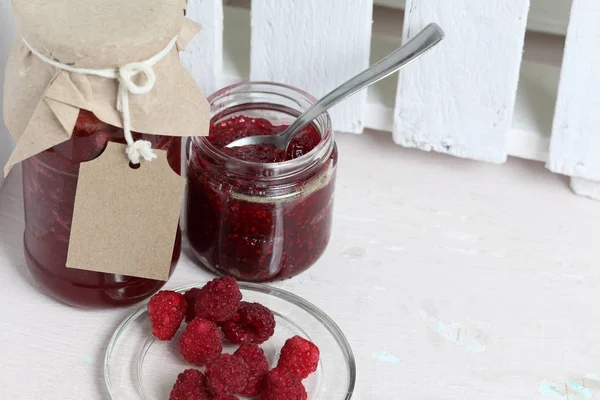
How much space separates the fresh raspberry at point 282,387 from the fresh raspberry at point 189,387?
57 mm

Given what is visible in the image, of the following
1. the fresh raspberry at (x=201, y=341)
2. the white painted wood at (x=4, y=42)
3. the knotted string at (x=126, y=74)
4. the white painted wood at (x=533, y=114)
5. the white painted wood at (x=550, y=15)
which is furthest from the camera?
the white painted wood at (x=550, y=15)

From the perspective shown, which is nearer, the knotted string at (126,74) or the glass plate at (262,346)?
the knotted string at (126,74)

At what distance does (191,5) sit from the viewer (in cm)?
108

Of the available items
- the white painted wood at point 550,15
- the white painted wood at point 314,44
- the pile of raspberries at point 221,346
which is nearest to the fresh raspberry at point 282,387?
the pile of raspberries at point 221,346

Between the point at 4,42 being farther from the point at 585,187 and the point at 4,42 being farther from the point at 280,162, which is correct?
the point at 585,187

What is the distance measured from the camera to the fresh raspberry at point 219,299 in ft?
2.94

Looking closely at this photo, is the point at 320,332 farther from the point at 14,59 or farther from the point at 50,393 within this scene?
the point at 14,59

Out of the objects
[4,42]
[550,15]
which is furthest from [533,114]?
[4,42]

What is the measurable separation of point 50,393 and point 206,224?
0.76ft

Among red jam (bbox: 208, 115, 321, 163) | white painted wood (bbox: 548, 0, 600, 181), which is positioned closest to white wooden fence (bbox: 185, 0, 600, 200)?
white painted wood (bbox: 548, 0, 600, 181)

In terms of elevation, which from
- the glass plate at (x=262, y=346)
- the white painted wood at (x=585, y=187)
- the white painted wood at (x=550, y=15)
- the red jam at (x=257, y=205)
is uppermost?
the white painted wood at (x=550, y=15)

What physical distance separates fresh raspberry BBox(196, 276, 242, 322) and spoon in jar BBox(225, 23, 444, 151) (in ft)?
0.55

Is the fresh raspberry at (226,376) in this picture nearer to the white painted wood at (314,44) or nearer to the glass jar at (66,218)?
the glass jar at (66,218)

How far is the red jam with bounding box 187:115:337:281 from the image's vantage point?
94 cm
